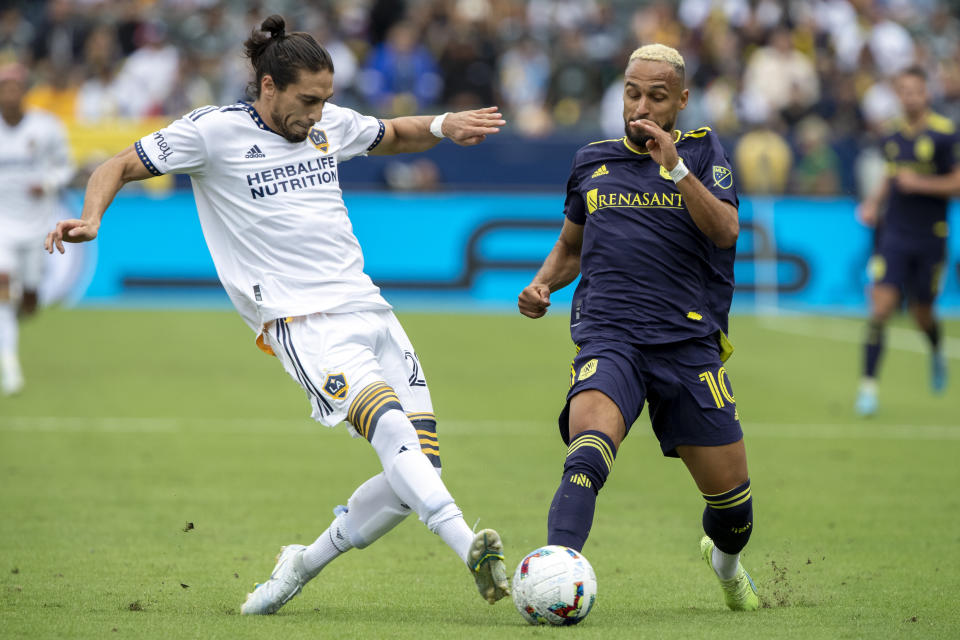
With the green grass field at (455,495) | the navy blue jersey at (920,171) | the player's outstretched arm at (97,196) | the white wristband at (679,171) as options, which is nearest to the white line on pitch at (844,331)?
the green grass field at (455,495)

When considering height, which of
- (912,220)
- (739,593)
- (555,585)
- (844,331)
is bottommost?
(844,331)

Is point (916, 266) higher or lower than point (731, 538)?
lower

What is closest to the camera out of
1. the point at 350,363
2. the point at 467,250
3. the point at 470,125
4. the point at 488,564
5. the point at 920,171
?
the point at 488,564

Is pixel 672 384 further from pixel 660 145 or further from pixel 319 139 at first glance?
pixel 319 139

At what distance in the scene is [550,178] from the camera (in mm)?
23219

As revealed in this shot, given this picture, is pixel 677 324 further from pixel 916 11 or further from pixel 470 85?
pixel 916 11

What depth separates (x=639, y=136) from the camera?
5570 mm

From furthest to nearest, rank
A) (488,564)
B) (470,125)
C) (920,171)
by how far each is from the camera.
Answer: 1. (920,171)
2. (470,125)
3. (488,564)

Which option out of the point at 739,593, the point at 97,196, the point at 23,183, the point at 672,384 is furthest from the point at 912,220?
the point at 97,196

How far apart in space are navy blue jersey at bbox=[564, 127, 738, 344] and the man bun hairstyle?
1262 mm

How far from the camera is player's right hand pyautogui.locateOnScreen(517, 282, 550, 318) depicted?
229 inches

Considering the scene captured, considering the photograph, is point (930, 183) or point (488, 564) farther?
point (930, 183)

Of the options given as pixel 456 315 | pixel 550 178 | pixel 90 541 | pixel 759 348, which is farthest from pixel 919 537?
pixel 550 178

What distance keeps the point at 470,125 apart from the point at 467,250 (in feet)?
47.7
